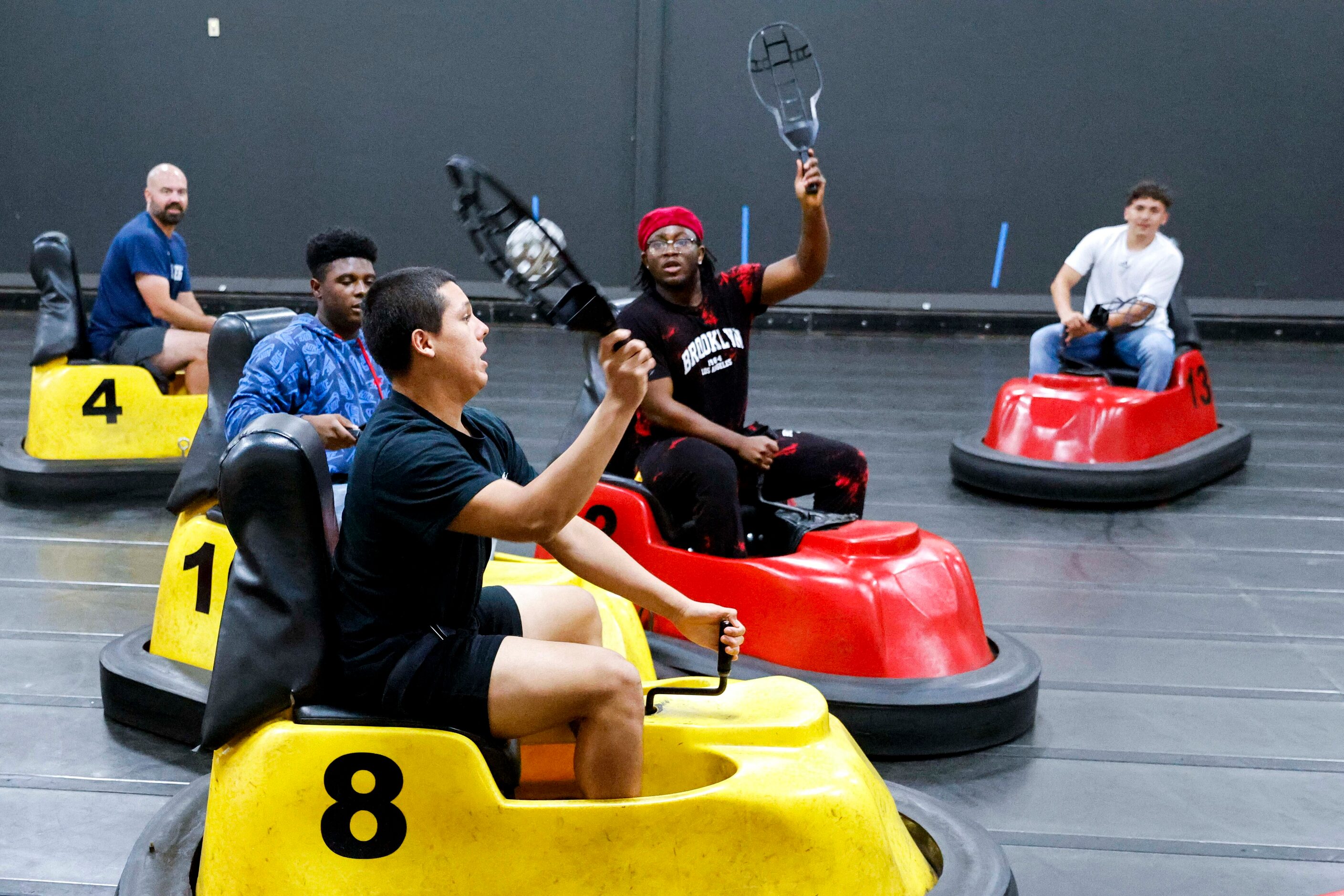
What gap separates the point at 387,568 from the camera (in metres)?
1.58

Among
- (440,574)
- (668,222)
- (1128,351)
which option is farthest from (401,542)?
(1128,351)

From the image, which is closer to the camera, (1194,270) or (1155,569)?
(1155,569)

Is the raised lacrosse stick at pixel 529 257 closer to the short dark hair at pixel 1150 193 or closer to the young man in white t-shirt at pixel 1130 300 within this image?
the young man in white t-shirt at pixel 1130 300

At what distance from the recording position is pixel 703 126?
26.2 ft

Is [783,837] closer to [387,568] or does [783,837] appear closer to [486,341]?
[387,568]

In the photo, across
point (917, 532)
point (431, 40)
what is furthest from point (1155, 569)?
point (431, 40)

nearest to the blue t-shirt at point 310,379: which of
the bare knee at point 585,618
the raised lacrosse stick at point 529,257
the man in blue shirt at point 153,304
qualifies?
the bare knee at point 585,618

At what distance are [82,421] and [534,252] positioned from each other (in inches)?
124

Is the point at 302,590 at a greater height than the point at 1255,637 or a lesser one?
greater

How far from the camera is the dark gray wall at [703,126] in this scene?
25.3ft

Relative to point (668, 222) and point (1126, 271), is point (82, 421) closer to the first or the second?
point (668, 222)

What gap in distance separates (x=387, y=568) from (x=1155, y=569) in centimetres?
258

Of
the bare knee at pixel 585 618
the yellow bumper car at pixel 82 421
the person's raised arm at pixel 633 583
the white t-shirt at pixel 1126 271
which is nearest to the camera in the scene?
the person's raised arm at pixel 633 583

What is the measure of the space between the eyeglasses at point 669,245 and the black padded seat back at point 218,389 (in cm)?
75
